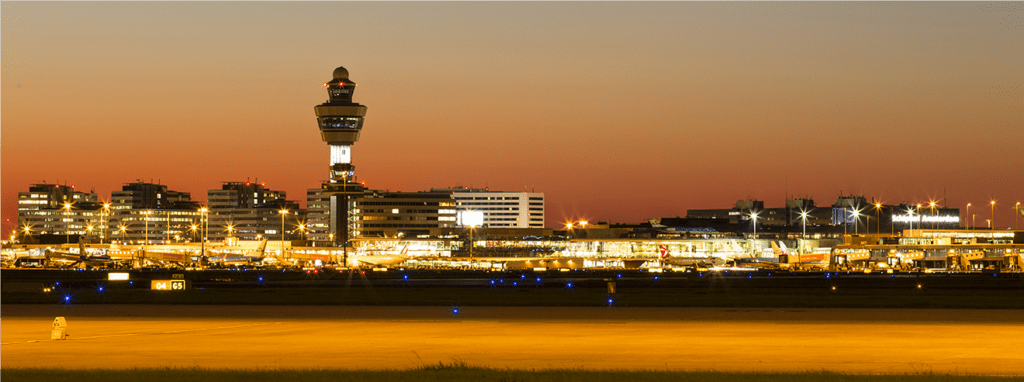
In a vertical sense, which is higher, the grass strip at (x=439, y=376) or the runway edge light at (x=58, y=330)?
the runway edge light at (x=58, y=330)

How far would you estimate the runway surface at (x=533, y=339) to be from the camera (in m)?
28.7

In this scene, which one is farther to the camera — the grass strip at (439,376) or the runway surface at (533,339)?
the runway surface at (533,339)

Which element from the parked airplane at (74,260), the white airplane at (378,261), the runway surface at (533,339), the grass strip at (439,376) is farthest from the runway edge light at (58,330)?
the white airplane at (378,261)

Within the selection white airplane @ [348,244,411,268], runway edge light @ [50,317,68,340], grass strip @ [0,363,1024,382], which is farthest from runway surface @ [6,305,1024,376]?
white airplane @ [348,244,411,268]

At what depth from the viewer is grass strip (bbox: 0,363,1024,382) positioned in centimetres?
2448

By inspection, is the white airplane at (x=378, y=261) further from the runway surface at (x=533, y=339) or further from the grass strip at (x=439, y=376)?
the grass strip at (x=439, y=376)

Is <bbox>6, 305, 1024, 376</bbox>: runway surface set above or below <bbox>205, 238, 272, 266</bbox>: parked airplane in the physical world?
below

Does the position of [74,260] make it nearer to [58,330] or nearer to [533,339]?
[58,330]

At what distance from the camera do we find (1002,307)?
168 ft

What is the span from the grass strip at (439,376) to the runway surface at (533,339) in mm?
1815

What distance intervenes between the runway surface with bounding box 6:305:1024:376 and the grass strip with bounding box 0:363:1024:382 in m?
1.81

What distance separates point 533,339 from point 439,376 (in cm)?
1052

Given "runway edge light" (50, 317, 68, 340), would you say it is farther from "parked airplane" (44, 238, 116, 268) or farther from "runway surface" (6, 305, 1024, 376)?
"parked airplane" (44, 238, 116, 268)

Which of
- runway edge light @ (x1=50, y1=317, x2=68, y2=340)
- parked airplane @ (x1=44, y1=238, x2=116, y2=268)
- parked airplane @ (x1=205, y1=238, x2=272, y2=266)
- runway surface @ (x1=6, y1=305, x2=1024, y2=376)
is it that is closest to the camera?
runway surface @ (x1=6, y1=305, x2=1024, y2=376)
